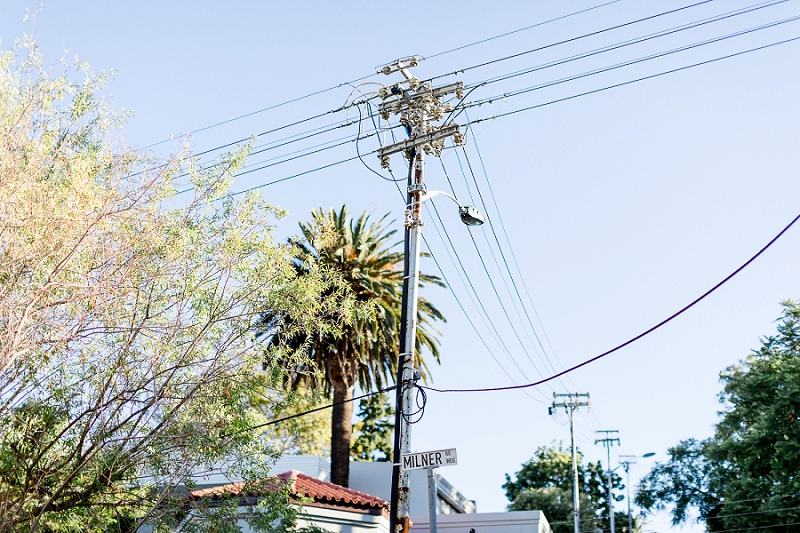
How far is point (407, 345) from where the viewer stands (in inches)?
484

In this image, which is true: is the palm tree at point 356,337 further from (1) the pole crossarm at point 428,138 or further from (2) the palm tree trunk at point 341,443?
(1) the pole crossarm at point 428,138

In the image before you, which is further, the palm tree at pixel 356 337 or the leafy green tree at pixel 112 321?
the palm tree at pixel 356 337

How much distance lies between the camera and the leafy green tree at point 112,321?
40.0 ft

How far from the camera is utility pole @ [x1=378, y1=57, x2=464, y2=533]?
11.7 meters

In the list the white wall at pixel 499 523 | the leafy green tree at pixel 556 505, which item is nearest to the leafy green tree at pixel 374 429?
the leafy green tree at pixel 556 505

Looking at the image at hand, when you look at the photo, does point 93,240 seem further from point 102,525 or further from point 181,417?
point 102,525

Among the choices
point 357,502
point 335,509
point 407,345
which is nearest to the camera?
point 407,345

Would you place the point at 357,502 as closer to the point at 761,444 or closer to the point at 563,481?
the point at 761,444

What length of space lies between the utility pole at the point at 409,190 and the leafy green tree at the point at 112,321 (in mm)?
2419

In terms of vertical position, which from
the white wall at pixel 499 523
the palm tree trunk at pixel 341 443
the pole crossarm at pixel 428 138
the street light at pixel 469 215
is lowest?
the white wall at pixel 499 523

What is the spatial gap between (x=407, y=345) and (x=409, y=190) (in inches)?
105

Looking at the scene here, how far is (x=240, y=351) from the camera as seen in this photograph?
13.8m

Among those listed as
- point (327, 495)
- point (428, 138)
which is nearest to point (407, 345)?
point (428, 138)

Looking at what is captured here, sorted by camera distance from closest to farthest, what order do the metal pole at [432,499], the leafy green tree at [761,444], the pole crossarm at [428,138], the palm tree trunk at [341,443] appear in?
the metal pole at [432,499] → the pole crossarm at [428,138] → the palm tree trunk at [341,443] → the leafy green tree at [761,444]
